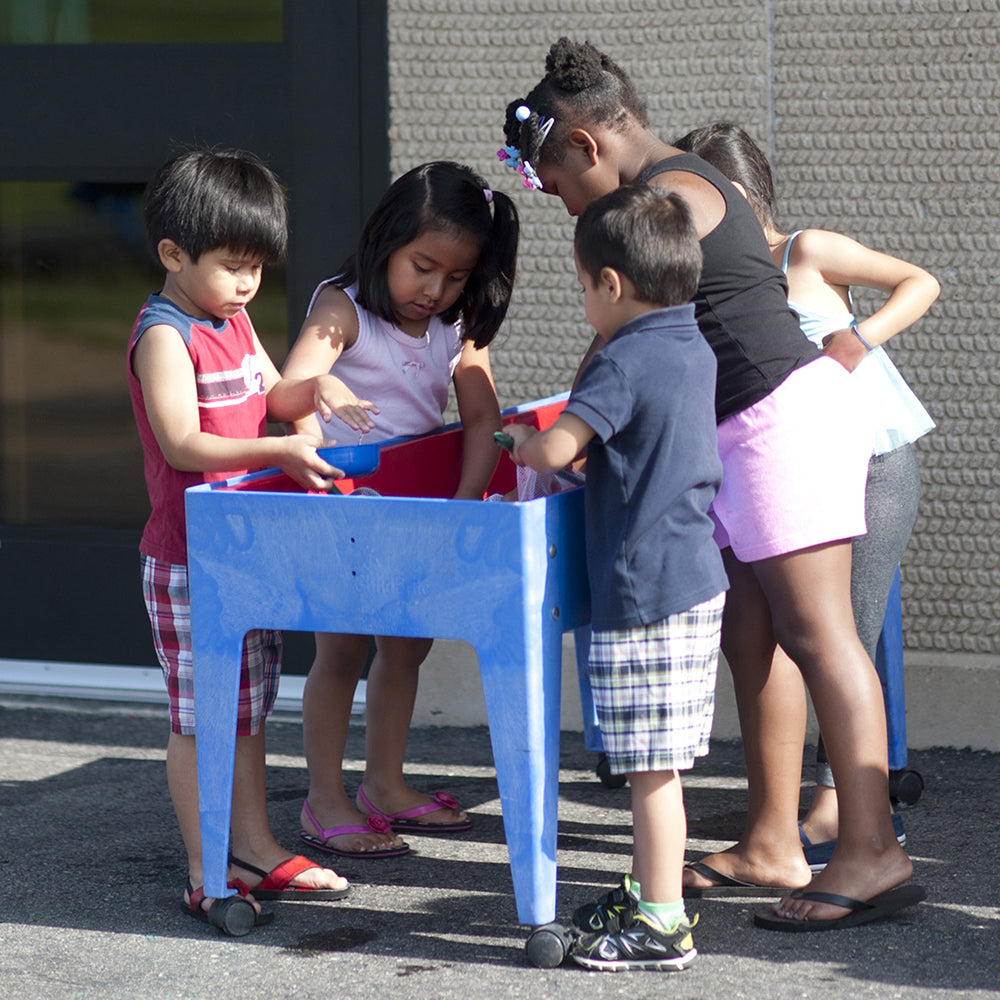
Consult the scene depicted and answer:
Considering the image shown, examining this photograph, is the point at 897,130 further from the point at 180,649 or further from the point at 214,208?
the point at 180,649

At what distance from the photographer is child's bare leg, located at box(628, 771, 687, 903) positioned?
92.6 inches

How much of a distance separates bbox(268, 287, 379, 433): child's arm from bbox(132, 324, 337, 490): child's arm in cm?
8

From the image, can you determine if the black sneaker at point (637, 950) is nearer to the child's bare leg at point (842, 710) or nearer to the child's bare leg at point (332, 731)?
the child's bare leg at point (842, 710)

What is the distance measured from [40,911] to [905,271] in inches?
80.4

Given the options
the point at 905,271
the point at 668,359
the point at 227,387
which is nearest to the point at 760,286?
the point at 668,359

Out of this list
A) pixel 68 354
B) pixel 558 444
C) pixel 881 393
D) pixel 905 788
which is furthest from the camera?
pixel 68 354

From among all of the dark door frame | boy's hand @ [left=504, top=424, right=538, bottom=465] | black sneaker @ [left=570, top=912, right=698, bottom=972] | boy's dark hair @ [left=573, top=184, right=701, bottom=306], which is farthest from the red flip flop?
the dark door frame

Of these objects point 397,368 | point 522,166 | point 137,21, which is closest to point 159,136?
point 137,21

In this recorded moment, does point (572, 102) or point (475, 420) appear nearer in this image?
point (572, 102)

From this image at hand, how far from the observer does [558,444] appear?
224 cm

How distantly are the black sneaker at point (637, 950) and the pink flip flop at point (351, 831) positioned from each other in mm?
675

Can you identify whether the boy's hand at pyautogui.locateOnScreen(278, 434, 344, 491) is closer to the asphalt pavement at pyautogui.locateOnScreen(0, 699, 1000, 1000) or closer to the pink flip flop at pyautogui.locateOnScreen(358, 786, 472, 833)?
the asphalt pavement at pyautogui.locateOnScreen(0, 699, 1000, 1000)

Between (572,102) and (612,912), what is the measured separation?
1379mm

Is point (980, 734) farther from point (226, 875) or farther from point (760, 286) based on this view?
point (226, 875)
